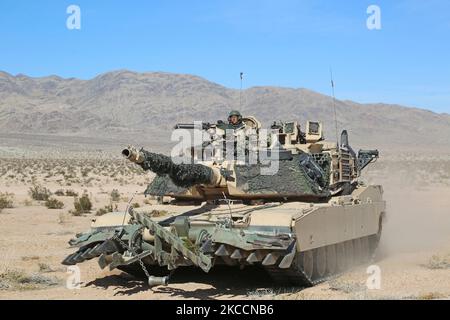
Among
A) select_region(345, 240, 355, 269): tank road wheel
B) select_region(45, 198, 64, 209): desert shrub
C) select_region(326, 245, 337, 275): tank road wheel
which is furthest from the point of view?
select_region(45, 198, 64, 209): desert shrub

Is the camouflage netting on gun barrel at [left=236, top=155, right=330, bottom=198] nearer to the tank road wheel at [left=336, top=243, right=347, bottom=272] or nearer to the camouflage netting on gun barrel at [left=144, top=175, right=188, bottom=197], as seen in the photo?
the camouflage netting on gun barrel at [left=144, top=175, right=188, bottom=197]

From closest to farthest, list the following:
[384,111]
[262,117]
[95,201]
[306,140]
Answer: [306,140] → [95,201] → [262,117] → [384,111]

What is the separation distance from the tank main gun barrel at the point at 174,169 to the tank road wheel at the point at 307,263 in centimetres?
187

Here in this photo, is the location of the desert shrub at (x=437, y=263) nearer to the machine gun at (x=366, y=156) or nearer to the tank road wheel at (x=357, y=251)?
the tank road wheel at (x=357, y=251)

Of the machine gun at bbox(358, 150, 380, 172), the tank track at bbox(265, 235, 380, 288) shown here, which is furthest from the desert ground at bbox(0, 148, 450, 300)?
the machine gun at bbox(358, 150, 380, 172)

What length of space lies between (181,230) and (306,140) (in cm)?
419

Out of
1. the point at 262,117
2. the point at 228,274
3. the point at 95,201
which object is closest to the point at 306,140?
the point at 228,274

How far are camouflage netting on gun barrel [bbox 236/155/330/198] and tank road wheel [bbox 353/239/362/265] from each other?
2415 millimetres

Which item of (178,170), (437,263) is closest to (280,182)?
(178,170)

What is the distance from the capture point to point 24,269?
1248 centimetres

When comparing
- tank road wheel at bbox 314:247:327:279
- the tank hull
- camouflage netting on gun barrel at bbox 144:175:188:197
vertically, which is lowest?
tank road wheel at bbox 314:247:327:279

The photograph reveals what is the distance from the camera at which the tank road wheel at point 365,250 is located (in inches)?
555

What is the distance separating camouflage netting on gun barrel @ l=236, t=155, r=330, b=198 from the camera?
11.4 meters
